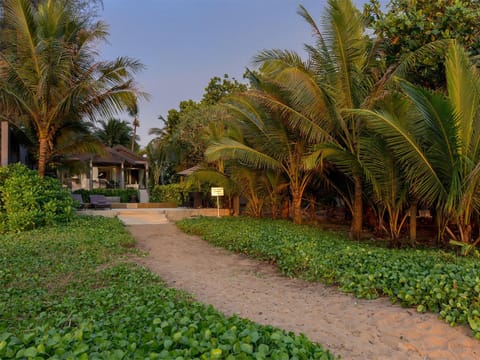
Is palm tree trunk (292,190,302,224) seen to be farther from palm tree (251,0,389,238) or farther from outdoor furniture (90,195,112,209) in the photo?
outdoor furniture (90,195,112,209)

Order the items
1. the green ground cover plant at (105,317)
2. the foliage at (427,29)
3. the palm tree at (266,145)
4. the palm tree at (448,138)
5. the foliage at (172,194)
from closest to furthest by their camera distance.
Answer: the green ground cover plant at (105,317)
the palm tree at (448,138)
the foliage at (427,29)
the palm tree at (266,145)
the foliage at (172,194)

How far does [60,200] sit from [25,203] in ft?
3.39

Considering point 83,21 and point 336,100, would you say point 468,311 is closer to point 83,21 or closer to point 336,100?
point 336,100

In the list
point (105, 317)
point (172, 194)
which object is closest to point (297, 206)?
point (105, 317)

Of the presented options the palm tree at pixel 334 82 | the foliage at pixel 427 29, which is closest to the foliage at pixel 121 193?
the palm tree at pixel 334 82

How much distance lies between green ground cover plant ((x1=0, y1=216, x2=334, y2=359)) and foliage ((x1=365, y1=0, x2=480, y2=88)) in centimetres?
736

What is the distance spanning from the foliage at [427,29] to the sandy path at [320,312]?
5.97 m

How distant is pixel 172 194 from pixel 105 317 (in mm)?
18091

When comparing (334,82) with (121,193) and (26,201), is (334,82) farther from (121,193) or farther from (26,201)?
(121,193)

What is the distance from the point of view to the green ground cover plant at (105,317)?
221cm

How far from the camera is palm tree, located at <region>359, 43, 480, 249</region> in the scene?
19.1ft

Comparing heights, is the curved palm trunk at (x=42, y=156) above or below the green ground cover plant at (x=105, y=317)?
above

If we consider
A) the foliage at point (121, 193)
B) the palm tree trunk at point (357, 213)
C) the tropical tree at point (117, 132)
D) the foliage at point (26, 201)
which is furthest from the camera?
the tropical tree at point (117, 132)

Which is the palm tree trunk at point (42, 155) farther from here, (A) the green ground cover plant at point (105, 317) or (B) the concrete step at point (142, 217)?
(A) the green ground cover plant at point (105, 317)
